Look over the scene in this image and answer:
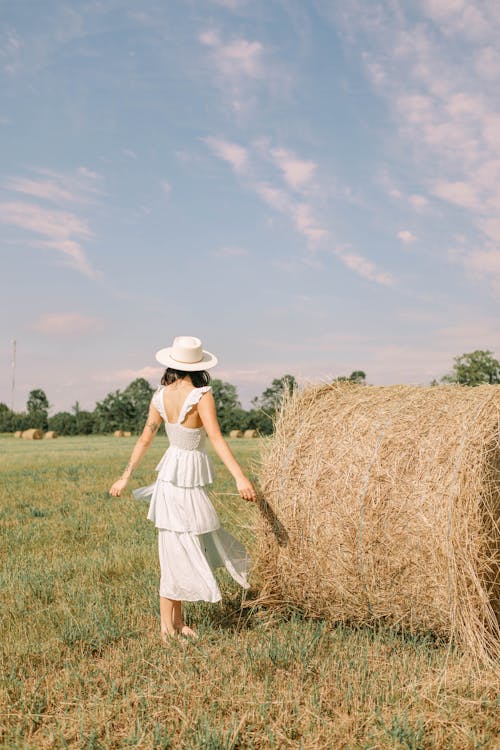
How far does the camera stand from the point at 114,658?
16.8ft

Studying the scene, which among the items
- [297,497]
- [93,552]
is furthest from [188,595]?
[93,552]

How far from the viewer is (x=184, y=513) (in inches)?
223

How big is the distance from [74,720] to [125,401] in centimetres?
7743

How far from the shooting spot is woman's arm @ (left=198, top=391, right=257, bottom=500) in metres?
5.47

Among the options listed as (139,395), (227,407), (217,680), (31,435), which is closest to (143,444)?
(217,680)

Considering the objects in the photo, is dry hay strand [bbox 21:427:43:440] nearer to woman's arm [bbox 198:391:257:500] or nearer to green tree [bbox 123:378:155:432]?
green tree [bbox 123:378:155:432]

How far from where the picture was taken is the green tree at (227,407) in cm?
6619

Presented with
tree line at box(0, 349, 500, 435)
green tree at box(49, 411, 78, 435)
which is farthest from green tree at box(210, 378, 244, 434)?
green tree at box(49, 411, 78, 435)

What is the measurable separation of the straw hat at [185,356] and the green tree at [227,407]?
57.1m

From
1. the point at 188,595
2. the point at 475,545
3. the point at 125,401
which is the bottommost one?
the point at 188,595

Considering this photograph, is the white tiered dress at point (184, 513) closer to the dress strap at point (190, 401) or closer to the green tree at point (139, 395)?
the dress strap at point (190, 401)

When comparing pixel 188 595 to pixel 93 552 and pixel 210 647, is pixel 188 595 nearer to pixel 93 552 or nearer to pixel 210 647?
pixel 210 647

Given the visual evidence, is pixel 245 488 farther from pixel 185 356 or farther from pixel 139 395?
pixel 139 395

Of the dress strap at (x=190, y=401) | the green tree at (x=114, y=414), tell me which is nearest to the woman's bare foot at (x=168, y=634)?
the dress strap at (x=190, y=401)
